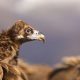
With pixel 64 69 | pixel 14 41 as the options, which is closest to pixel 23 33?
pixel 14 41

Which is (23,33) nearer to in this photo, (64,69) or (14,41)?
(14,41)

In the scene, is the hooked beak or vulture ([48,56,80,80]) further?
vulture ([48,56,80,80])

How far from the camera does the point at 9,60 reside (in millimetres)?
5422

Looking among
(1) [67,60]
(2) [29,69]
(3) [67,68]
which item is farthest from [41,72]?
(1) [67,60]

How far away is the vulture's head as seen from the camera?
547 cm

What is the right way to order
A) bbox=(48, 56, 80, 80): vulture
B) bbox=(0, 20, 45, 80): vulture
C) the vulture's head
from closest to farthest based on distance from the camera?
bbox=(0, 20, 45, 80): vulture, the vulture's head, bbox=(48, 56, 80, 80): vulture

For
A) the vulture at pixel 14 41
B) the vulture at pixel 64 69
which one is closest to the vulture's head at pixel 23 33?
the vulture at pixel 14 41

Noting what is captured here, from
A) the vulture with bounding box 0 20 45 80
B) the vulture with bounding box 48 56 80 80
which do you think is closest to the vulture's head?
the vulture with bounding box 0 20 45 80

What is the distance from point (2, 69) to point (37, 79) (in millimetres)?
7930

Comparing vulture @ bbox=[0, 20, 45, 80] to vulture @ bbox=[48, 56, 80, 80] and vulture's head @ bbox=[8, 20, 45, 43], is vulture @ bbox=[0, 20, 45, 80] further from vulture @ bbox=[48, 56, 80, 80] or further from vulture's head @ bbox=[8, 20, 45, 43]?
vulture @ bbox=[48, 56, 80, 80]

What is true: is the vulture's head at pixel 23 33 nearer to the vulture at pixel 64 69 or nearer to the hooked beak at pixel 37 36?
the hooked beak at pixel 37 36

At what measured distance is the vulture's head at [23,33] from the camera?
5.47 metres

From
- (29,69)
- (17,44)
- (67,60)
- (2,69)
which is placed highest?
(29,69)

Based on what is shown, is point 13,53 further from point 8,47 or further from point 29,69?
point 29,69
